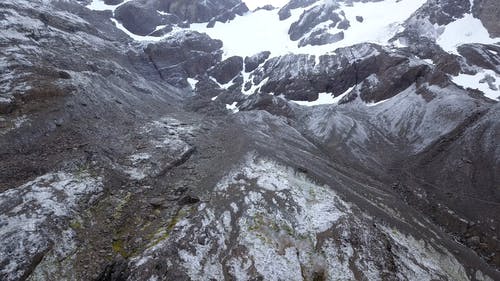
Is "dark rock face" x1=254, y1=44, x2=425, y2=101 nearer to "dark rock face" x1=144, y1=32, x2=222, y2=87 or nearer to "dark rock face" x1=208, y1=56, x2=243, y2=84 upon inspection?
"dark rock face" x1=208, y1=56, x2=243, y2=84

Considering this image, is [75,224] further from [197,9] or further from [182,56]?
[197,9]

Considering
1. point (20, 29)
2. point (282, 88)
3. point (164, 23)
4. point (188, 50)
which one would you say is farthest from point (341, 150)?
point (164, 23)

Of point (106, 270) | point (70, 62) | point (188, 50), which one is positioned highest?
point (70, 62)

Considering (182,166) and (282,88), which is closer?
(182,166)

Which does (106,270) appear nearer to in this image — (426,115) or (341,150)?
(341,150)

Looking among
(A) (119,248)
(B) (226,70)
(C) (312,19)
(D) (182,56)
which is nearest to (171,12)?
(D) (182,56)

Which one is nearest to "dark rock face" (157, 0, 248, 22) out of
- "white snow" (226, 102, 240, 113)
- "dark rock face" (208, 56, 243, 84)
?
"dark rock face" (208, 56, 243, 84)
